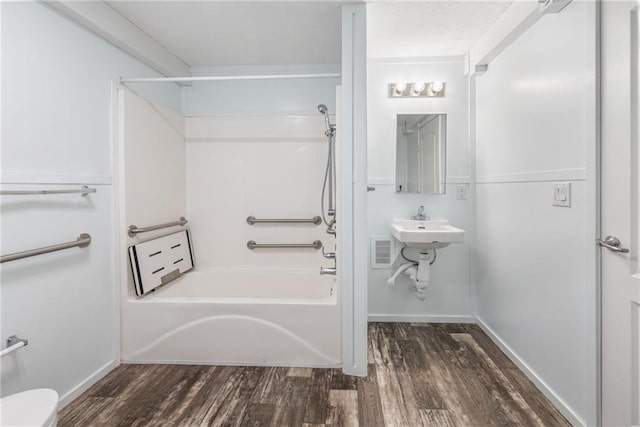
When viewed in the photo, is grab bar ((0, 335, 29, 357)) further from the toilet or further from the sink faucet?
the sink faucet

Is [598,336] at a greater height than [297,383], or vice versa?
[598,336]

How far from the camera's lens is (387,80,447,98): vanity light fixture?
299cm

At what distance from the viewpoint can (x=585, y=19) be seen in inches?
63.4

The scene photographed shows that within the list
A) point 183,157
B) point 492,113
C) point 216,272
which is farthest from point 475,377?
point 183,157

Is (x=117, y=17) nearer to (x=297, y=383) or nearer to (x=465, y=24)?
(x=465, y=24)

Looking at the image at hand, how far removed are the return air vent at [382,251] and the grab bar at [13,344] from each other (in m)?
2.35

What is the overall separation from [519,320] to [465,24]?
2001mm

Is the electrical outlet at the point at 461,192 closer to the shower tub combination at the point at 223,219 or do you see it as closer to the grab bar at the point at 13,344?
the shower tub combination at the point at 223,219

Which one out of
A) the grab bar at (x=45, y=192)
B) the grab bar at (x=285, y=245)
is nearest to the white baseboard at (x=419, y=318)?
the grab bar at (x=285, y=245)

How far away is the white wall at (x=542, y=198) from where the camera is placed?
5.48 feet

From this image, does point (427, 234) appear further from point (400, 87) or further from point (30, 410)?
point (30, 410)

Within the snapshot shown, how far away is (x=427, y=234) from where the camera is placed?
2605 mm

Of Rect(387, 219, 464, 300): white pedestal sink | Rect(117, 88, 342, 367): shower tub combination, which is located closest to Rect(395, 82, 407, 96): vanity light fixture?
Rect(117, 88, 342, 367): shower tub combination

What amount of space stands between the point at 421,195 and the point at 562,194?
4.35 feet
